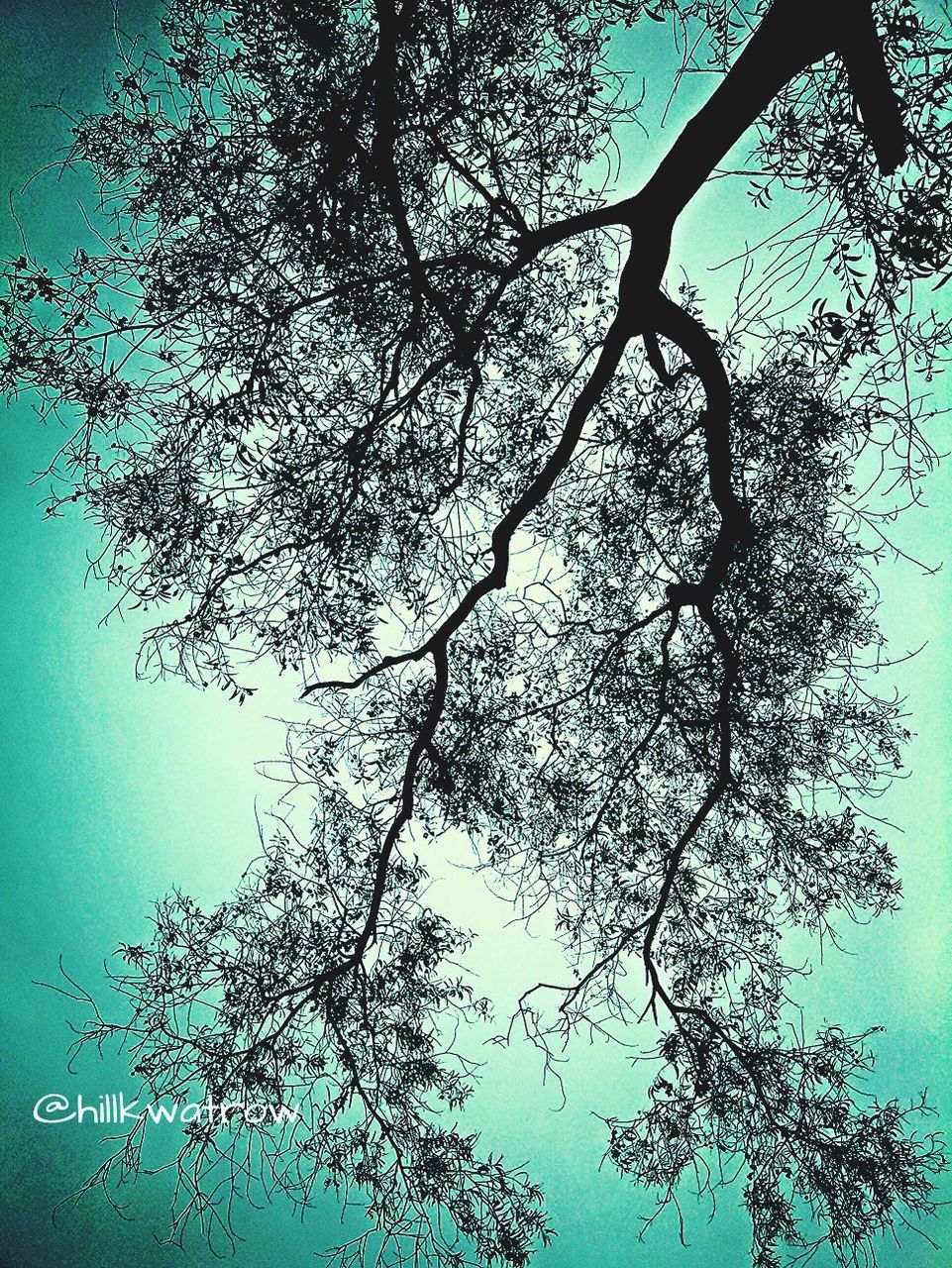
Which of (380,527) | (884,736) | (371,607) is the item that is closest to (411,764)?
(371,607)

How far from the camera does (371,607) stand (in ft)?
16.1

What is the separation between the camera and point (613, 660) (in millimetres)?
5730

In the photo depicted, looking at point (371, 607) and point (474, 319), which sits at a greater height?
point (474, 319)

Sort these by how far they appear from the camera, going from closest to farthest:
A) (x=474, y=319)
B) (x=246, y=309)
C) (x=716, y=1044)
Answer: (x=246, y=309) → (x=474, y=319) → (x=716, y=1044)

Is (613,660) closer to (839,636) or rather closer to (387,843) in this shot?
(839,636)

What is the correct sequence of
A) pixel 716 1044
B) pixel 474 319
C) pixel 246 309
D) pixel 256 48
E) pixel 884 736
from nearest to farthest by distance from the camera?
pixel 256 48 < pixel 246 309 < pixel 474 319 < pixel 716 1044 < pixel 884 736

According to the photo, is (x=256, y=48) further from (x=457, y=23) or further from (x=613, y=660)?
(x=613, y=660)

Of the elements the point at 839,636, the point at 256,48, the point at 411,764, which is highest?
the point at 256,48

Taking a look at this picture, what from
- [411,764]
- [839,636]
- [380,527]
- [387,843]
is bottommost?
[387,843]

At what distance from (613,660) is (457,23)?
4433 millimetres

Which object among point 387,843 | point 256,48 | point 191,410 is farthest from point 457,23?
point 387,843

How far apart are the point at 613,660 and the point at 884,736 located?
89.5 inches

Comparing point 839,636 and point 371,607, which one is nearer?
point 371,607

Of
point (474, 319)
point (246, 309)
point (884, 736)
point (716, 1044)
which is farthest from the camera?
point (884, 736)
